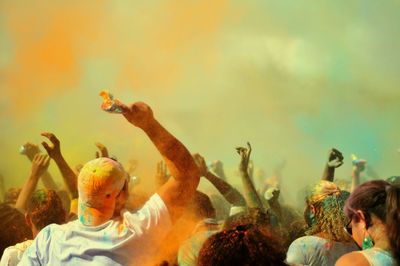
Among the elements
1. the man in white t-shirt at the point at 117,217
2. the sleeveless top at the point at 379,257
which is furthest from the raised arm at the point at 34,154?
the sleeveless top at the point at 379,257

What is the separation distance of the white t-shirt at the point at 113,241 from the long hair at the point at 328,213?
791mm

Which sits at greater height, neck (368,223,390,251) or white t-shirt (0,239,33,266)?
neck (368,223,390,251)

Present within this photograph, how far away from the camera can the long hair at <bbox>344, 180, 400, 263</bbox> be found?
178 cm

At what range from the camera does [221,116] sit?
7.78 meters

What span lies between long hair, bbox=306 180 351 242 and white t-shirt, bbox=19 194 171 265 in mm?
791

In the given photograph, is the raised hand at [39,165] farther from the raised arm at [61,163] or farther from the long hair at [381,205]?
the long hair at [381,205]

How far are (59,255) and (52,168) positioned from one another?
5.41 m

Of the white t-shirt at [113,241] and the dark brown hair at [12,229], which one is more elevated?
the white t-shirt at [113,241]

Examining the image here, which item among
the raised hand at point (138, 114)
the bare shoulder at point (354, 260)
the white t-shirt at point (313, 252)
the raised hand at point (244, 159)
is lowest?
the white t-shirt at point (313, 252)

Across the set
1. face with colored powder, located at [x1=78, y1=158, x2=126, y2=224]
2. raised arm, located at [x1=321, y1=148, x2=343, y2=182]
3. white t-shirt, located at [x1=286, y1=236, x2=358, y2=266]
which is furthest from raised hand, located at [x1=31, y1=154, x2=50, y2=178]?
white t-shirt, located at [x1=286, y1=236, x2=358, y2=266]

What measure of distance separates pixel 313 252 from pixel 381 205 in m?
0.44

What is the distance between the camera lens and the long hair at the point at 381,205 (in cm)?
178

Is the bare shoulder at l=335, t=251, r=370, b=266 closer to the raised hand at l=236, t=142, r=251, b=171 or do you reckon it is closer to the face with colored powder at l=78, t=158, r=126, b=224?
the face with colored powder at l=78, t=158, r=126, b=224

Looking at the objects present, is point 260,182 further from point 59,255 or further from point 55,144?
point 59,255
